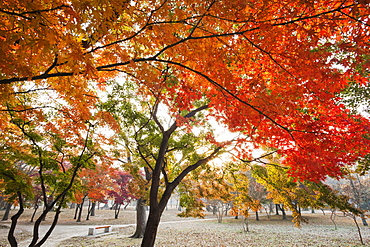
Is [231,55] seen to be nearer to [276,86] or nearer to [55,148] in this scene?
[276,86]

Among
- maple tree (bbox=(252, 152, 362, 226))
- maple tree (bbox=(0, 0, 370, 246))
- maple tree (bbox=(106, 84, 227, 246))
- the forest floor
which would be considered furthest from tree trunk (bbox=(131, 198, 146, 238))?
maple tree (bbox=(0, 0, 370, 246))

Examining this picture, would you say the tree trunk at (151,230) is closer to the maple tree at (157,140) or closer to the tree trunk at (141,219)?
the maple tree at (157,140)

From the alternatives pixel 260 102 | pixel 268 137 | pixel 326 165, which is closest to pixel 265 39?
pixel 260 102

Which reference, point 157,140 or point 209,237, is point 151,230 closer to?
point 157,140

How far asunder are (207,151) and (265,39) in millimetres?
5559

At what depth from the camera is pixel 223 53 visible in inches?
148

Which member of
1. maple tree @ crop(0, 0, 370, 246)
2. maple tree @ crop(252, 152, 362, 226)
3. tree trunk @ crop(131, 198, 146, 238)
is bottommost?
tree trunk @ crop(131, 198, 146, 238)

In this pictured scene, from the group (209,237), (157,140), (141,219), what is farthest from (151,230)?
(209,237)

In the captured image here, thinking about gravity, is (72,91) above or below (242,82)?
below

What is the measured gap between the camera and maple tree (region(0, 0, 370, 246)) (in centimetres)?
222

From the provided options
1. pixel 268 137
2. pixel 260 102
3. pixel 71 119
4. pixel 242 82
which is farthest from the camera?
pixel 71 119

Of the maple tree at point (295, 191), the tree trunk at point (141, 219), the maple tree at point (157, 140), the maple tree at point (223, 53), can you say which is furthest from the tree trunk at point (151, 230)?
the tree trunk at point (141, 219)

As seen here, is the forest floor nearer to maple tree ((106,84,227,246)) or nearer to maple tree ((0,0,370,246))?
maple tree ((106,84,227,246))

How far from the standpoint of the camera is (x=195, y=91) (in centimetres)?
522
